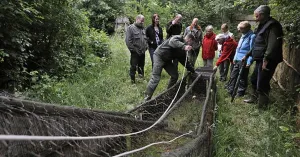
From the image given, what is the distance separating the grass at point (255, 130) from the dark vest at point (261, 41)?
825mm

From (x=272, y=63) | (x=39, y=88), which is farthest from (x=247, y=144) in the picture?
(x=39, y=88)

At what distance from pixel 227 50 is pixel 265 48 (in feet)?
5.66

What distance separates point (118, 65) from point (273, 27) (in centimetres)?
444

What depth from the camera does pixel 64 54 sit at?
6184 mm

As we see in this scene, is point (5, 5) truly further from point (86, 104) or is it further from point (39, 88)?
point (86, 104)

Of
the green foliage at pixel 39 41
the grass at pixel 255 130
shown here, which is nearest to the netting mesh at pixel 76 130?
the grass at pixel 255 130

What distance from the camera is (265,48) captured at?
4.47 meters

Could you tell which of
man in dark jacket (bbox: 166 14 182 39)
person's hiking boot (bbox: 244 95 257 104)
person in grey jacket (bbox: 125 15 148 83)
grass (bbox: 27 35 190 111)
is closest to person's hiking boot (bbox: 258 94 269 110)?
person's hiking boot (bbox: 244 95 257 104)

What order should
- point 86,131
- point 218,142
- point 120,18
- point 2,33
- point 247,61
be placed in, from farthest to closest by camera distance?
point 120,18 → point 247,61 → point 2,33 → point 218,142 → point 86,131

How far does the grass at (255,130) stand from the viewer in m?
3.34

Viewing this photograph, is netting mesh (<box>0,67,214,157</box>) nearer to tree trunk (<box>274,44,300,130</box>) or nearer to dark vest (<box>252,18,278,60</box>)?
dark vest (<box>252,18,278,60</box>)

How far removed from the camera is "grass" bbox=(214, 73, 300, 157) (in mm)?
3344

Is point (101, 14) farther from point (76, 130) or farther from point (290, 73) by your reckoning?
point (76, 130)

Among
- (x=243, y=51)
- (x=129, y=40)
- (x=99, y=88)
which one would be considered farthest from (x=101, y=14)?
(x=243, y=51)
